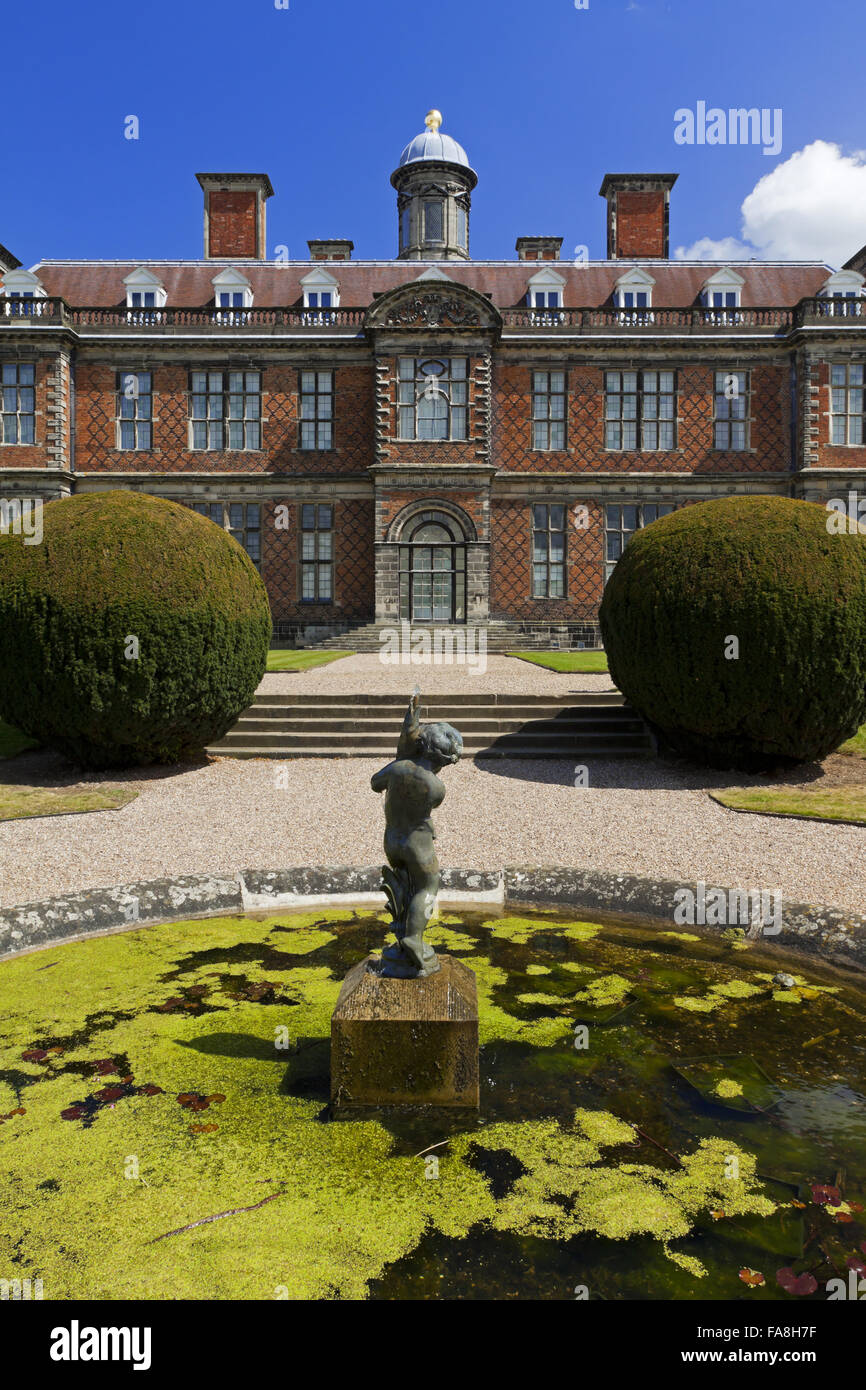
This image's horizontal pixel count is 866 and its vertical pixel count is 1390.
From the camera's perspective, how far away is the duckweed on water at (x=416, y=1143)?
2.81m

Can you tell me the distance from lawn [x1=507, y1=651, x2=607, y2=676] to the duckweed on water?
13.0 m

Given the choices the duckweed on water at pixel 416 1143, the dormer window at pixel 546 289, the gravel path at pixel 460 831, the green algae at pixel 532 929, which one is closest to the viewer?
the duckweed on water at pixel 416 1143

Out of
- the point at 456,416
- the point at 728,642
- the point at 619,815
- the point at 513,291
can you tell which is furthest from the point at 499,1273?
the point at 513,291

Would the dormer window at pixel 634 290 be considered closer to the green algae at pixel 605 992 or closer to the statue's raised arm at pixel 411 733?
the green algae at pixel 605 992

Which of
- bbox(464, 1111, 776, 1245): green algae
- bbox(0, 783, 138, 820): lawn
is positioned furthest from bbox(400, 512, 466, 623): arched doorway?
bbox(464, 1111, 776, 1245): green algae

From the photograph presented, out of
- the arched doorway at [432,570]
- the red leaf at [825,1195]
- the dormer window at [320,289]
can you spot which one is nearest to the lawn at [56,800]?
the red leaf at [825,1195]

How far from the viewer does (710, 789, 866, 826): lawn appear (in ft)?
30.3

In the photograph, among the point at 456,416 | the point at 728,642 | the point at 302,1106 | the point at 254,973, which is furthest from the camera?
the point at 456,416

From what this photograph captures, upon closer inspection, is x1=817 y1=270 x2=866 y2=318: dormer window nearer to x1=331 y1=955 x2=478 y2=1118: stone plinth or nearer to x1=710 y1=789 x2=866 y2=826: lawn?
x1=710 y1=789 x2=866 y2=826: lawn

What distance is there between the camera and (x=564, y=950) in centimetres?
562

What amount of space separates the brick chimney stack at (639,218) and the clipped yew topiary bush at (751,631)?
2756 centimetres
